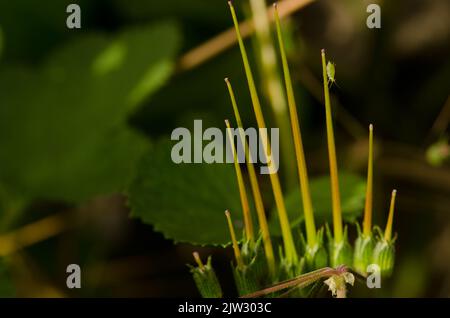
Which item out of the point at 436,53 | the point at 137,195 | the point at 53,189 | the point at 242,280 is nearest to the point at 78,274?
the point at 53,189

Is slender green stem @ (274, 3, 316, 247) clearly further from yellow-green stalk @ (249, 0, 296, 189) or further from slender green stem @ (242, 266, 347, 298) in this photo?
yellow-green stalk @ (249, 0, 296, 189)

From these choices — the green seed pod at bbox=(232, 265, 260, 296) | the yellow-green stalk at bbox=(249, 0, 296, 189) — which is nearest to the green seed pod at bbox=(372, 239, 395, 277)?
the green seed pod at bbox=(232, 265, 260, 296)

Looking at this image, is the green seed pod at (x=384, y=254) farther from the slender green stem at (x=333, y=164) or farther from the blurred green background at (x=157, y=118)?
the blurred green background at (x=157, y=118)

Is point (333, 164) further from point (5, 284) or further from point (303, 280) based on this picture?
point (5, 284)

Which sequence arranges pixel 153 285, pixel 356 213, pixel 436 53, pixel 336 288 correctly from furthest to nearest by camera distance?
pixel 436 53, pixel 153 285, pixel 356 213, pixel 336 288

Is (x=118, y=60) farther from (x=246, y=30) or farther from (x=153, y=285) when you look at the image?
(x=153, y=285)

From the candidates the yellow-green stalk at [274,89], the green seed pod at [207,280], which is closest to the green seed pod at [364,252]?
the green seed pod at [207,280]
